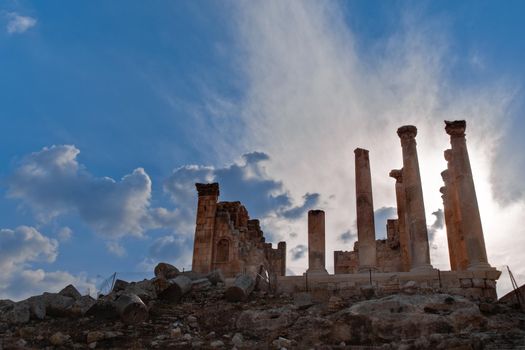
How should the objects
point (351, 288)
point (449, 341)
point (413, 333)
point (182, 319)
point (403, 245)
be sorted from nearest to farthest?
point (449, 341)
point (413, 333)
point (182, 319)
point (351, 288)
point (403, 245)

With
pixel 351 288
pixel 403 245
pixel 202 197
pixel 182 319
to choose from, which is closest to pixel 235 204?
pixel 202 197

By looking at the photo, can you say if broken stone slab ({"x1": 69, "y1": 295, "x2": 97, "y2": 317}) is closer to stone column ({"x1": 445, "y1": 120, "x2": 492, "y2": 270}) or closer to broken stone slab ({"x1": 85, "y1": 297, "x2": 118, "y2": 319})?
broken stone slab ({"x1": 85, "y1": 297, "x2": 118, "y2": 319})

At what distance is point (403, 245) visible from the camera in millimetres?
25938

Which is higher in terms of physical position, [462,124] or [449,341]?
[462,124]

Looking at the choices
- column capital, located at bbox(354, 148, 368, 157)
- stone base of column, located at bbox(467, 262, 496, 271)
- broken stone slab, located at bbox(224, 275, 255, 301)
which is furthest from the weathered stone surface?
column capital, located at bbox(354, 148, 368, 157)

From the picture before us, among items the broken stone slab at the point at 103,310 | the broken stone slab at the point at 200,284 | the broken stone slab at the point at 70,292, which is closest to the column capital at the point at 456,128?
the broken stone slab at the point at 200,284

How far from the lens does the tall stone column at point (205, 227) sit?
27.2m

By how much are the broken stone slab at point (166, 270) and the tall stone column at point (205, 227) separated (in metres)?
7.32

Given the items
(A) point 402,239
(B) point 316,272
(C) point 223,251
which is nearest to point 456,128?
(A) point 402,239

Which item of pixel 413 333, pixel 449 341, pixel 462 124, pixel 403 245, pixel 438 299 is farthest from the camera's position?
pixel 403 245

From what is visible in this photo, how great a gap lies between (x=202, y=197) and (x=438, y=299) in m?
16.7

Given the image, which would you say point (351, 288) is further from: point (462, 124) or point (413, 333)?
point (462, 124)

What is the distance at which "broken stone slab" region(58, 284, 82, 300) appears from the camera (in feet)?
56.7

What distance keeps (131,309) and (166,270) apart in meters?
4.63
